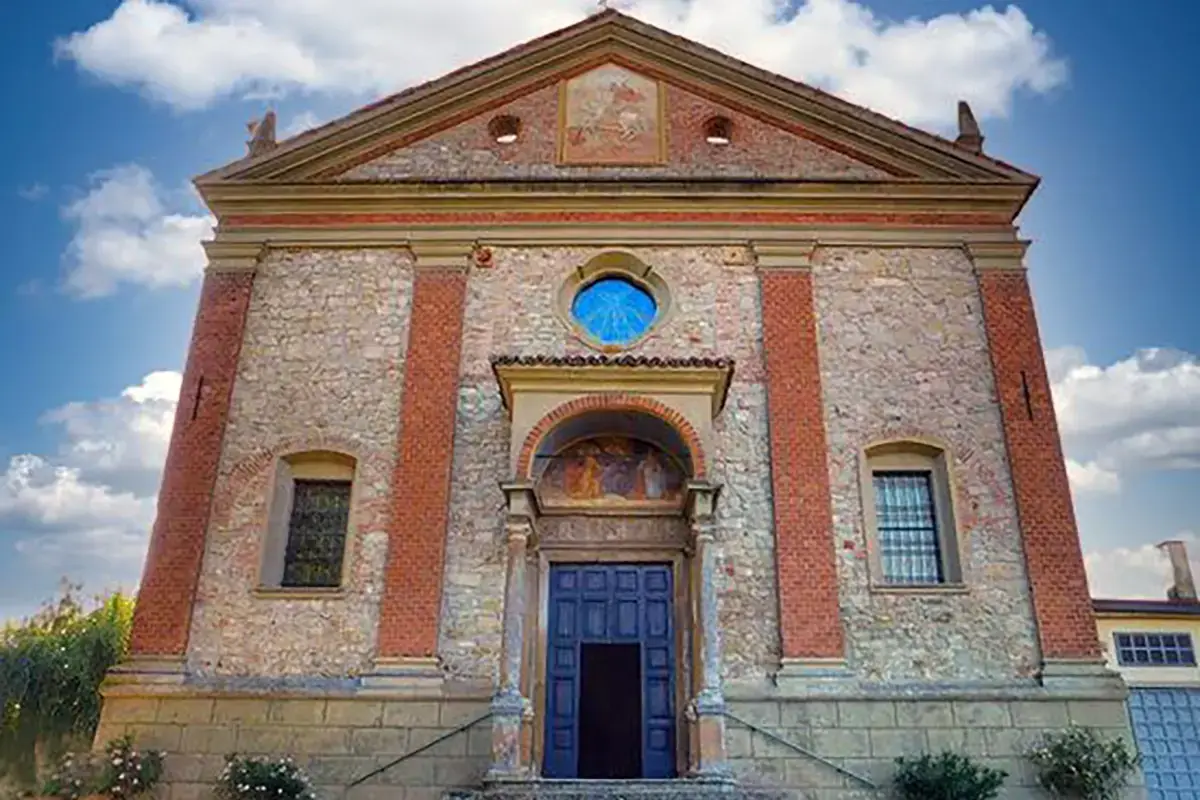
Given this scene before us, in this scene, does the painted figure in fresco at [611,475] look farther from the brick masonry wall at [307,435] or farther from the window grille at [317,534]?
the window grille at [317,534]

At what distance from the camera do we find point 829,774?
39.2ft

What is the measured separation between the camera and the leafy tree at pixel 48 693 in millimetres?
21609

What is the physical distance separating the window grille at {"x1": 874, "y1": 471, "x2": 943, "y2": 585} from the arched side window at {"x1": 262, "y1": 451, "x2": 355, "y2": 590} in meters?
7.91

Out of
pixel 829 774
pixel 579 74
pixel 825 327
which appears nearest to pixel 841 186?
pixel 825 327

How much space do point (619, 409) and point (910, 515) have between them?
15.4 ft

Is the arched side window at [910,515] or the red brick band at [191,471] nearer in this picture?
the red brick band at [191,471]

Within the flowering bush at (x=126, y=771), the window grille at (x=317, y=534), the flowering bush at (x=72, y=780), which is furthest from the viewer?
the window grille at (x=317, y=534)

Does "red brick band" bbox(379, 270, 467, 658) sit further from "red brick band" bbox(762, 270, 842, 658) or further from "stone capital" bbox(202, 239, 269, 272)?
"red brick band" bbox(762, 270, 842, 658)

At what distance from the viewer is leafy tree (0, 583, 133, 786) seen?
70.9ft

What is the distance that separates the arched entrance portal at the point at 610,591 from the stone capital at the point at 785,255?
3.68 metres

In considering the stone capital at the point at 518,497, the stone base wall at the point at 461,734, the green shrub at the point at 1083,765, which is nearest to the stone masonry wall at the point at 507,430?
the stone base wall at the point at 461,734

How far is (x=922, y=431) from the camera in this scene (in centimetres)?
1407

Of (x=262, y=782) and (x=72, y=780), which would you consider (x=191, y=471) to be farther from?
(x=262, y=782)

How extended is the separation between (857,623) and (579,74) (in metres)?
10.7
